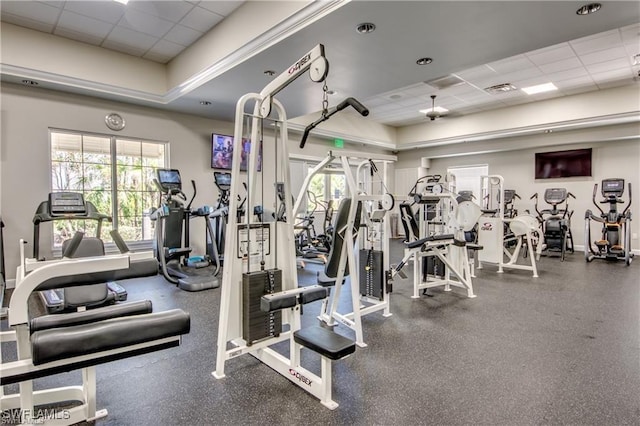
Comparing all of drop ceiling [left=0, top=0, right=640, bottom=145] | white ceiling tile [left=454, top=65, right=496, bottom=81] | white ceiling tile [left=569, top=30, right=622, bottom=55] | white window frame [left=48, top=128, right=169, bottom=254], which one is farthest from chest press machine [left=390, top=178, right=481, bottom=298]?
white window frame [left=48, top=128, right=169, bottom=254]

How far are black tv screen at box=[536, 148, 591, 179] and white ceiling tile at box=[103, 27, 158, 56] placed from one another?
9007 millimetres

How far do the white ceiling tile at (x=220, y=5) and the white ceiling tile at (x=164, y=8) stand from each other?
0.19 m

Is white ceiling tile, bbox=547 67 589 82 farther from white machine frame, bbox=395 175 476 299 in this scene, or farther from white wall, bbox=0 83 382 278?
white wall, bbox=0 83 382 278

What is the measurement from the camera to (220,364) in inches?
94.0

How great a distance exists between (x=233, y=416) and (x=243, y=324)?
0.64m

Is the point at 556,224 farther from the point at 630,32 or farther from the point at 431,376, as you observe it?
the point at 431,376

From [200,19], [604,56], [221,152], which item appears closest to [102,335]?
[200,19]

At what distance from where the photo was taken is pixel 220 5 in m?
4.07

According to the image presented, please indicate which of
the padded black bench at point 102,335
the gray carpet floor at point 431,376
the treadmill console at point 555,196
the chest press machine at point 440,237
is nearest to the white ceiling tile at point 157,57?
the gray carpet floor at point 431,376

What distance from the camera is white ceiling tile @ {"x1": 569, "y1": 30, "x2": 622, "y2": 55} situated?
4.71 m

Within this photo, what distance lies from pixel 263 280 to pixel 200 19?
3742 mm

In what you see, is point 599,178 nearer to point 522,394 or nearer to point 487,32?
point 487,32

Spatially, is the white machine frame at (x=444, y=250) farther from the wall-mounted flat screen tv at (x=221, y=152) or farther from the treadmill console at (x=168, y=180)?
the wall-mounted flat screen tv at (x=221, y=152)

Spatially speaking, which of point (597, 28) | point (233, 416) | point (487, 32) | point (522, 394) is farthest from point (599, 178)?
point (233, 416)
